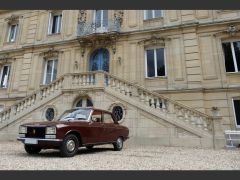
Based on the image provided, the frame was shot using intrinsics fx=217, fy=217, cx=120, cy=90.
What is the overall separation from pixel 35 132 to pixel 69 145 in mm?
1211

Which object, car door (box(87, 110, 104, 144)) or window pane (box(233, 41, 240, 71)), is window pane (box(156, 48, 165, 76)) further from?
car door (box(87, 110, 104, 144))

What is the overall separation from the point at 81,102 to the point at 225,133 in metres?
7.89

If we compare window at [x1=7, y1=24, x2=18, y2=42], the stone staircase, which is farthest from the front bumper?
window at [x1=7, y1=24, x2=18, y2=42]

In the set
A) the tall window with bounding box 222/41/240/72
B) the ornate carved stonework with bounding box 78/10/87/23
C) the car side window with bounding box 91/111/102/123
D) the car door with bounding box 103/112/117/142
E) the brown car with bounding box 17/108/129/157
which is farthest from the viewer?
the ornate carved stonework with bounding box 78/10/87/23

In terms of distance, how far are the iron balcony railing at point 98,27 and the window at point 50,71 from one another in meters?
3.42

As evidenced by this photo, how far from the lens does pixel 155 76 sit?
15.1 m

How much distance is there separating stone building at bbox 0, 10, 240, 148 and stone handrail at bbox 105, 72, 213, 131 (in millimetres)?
48

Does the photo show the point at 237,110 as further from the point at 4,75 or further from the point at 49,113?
the point at 4,75

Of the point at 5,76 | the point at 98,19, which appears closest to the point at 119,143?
the point at 98,19

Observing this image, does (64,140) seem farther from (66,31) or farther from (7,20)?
(7,20)

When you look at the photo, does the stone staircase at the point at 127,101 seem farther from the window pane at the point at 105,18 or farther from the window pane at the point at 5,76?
the window pane at the point at 5,76

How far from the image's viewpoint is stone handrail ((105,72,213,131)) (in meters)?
10.3

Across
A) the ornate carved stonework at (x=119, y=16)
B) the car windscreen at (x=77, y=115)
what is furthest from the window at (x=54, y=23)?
the car windscreen at (x=77, y=115)

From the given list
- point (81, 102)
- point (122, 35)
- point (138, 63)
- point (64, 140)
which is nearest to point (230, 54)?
point (138, 63)
